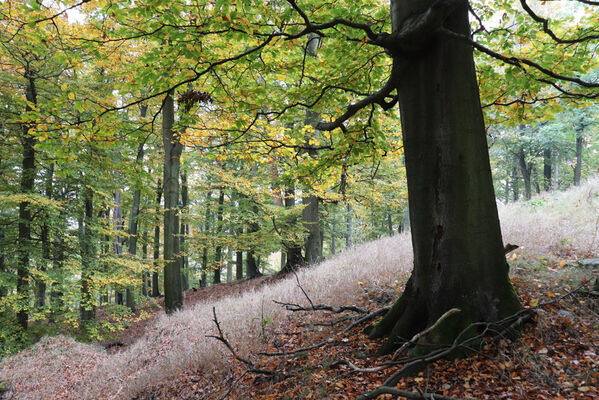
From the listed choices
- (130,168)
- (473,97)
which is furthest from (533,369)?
(130,168)

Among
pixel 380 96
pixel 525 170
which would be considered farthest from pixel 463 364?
pixel 525 170

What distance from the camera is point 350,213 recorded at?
67.5ft

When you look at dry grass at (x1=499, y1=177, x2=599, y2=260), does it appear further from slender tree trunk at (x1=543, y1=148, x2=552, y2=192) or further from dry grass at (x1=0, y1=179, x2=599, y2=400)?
slender tree trunk at (x1=543, y1=148, x2=552, y2=192)

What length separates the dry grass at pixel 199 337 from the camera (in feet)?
18.3

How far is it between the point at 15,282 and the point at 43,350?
2.15 meters

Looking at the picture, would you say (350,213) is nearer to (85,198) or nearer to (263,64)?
(85,198)

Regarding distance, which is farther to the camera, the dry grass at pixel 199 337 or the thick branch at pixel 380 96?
the dry grass at pixel 199 337

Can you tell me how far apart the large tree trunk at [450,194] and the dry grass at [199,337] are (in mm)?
2654

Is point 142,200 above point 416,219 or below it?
above

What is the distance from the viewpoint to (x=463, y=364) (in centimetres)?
290

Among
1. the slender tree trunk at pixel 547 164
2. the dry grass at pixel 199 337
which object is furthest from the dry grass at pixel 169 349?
the slender tree trunk at pixel 547 164

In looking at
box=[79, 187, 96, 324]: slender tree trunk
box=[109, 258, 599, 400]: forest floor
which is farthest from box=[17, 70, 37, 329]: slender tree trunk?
box=[109, 258, 599, 400]: forest floor

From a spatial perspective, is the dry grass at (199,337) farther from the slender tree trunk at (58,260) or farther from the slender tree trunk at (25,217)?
the slender tree trunk at (25,217)

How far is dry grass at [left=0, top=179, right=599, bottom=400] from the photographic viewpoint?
5.59 metres
